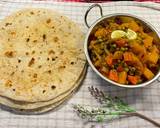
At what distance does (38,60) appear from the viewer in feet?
5.95

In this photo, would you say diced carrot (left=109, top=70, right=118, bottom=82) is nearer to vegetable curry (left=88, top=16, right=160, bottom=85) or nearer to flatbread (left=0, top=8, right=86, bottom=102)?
vegetable curry (left=88, top=16, right=160, bottom=85)

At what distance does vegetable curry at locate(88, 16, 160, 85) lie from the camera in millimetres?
1684

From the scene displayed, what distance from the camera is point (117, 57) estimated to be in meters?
1.71

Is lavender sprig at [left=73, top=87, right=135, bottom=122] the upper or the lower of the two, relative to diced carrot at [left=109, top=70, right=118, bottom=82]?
lower

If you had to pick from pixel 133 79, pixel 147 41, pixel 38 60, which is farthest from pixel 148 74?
pixel 38 60

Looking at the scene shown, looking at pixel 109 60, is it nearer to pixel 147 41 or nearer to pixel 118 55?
pixel 118 55

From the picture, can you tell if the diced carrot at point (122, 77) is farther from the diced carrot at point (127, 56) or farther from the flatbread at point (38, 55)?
the flatbread at point (38, 55)

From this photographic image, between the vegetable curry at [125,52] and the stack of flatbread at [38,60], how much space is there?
127mm

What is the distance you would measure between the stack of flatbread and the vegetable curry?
0.42ft

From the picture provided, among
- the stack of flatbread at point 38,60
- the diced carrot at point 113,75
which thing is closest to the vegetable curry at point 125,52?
the diced carrot at point 113,75

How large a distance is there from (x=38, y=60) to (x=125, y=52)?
46cm

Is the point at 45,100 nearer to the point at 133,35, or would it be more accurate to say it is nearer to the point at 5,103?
the point at 5,103

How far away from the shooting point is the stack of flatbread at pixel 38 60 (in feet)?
5.60

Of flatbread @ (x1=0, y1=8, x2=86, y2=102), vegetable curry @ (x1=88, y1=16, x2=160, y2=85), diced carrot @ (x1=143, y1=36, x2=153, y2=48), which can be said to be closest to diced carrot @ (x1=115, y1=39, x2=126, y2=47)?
vegetable curry @ (x1=88, y1=16, x2=160, y2=85)
